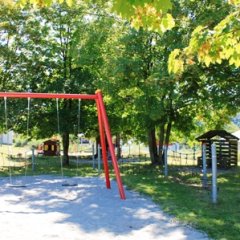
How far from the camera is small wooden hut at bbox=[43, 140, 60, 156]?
33606mm

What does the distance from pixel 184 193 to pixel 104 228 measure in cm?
456

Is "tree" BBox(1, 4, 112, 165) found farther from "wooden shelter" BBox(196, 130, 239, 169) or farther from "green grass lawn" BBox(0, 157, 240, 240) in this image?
"green grass lawn" BBox(0, 157, 240, 240)

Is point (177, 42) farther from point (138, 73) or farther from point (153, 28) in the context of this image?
point (153, 28)

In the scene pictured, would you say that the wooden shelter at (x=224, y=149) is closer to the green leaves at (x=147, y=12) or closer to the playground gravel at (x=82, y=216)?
the playground gravel at (x=82, y=216)

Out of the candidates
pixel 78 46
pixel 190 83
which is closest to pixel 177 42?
pixel 190 83

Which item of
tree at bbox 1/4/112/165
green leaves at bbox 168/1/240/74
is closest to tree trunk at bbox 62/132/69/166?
tree at bbox 1/4/112/165

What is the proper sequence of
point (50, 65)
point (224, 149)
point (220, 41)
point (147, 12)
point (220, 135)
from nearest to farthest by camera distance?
point (147, 12) < point (220, 41) < point (224, 149) < point (220, 135) < point (50, 65)

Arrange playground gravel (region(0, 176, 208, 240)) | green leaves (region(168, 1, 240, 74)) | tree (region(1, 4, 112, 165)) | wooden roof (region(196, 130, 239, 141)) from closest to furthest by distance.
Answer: green leaves (region(168, 1, 240, 74)) → playground gravel (region(0, 176, 208, 240)) → wooden roof (region(196, 130, 239, 141)) → tree (region(1, 4, 112, 165))

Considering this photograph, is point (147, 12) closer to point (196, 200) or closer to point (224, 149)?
point (196, 200)

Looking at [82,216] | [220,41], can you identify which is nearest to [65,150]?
[82,216]

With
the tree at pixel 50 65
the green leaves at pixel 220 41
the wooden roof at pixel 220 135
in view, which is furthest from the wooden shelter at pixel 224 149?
the green leaves at pixel 220 41

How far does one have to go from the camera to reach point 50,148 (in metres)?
34.0

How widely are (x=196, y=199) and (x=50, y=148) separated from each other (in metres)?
24.4

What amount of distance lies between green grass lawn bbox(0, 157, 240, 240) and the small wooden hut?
17541 millimetres
